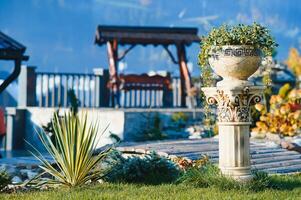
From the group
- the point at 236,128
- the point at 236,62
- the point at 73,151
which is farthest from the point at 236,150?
the point at 73,151

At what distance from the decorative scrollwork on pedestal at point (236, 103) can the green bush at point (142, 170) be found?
3.88 ft

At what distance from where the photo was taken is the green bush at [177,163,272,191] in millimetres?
7195

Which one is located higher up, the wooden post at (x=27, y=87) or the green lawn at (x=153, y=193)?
the wooden post at (x=27, y=87)

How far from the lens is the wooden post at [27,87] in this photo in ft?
55.2

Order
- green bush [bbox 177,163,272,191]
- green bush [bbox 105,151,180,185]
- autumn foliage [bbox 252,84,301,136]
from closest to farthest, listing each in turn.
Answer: green bush [bbox 177,163,272,191] < green bush [bbox 105,151,180,185] < autumn foliage [bbox 252,84,301,136]

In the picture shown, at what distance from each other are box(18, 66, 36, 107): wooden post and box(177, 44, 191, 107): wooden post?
13.1 feet

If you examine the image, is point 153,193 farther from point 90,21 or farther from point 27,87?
point 90,21

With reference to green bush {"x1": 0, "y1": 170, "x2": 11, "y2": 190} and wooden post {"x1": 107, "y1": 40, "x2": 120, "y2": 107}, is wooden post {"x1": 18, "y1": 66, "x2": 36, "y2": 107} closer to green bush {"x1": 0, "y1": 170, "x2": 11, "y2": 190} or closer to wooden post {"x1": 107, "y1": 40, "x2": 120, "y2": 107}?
wooden post {"x1": 107, "y1": 40, "x2": 120, "y2": 107}

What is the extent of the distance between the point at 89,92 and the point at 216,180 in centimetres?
1089

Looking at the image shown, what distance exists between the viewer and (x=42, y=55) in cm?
2622

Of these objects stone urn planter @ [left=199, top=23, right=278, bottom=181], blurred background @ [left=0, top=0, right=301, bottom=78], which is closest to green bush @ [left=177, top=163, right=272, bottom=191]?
stone urn planter @ [left=199, top=23, right=278, bottom=181]

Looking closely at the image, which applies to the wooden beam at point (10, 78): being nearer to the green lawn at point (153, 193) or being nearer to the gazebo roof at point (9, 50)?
the gazebo roof at point (9, 50)

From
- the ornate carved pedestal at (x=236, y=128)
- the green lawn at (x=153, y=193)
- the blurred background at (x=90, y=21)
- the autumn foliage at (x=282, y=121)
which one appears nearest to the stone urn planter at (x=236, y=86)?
the ornate carved pedestal at (x=236, y=128)

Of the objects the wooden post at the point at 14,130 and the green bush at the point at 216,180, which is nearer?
the green bush at the point at 216,180
